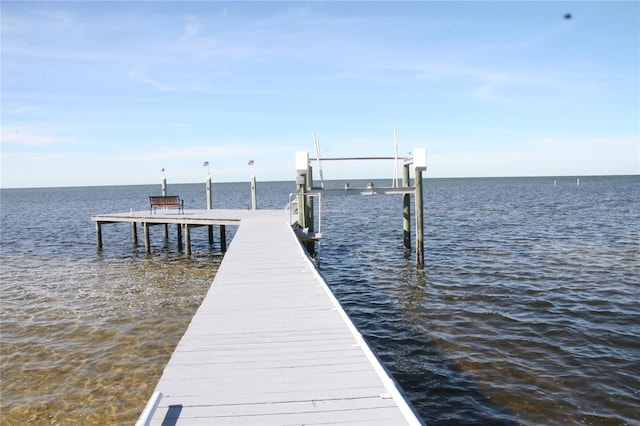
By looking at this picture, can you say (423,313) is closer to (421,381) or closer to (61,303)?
(421,381)

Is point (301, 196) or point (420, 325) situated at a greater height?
point (301, 196)

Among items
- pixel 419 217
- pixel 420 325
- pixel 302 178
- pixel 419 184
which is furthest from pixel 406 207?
pixel 420 325

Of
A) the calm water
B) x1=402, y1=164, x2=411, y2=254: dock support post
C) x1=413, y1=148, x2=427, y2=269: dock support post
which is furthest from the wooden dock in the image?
x1=402, y1=164, x2=411, y2=254: dock support post

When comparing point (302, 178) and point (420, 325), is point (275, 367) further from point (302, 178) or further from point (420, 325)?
point (302, 178)

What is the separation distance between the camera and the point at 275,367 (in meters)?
5.07

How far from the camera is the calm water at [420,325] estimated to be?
720 cm

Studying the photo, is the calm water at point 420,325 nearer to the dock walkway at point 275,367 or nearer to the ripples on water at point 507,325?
the ripples on water at point 507,325

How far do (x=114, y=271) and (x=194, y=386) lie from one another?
14.0 metres

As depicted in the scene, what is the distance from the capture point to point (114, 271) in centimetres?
1716

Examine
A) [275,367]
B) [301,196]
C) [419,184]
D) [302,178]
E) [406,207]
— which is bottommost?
[275,367]

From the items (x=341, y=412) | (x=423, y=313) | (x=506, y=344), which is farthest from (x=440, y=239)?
(x=341, y=412)

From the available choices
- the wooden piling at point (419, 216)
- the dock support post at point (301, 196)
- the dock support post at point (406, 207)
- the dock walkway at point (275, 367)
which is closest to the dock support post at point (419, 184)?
the wooden piling at point (419, 216)

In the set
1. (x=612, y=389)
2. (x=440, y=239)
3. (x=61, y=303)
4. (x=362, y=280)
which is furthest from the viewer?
(x=440, y=239)

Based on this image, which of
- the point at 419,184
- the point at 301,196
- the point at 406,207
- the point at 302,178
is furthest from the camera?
the point at 406,207
